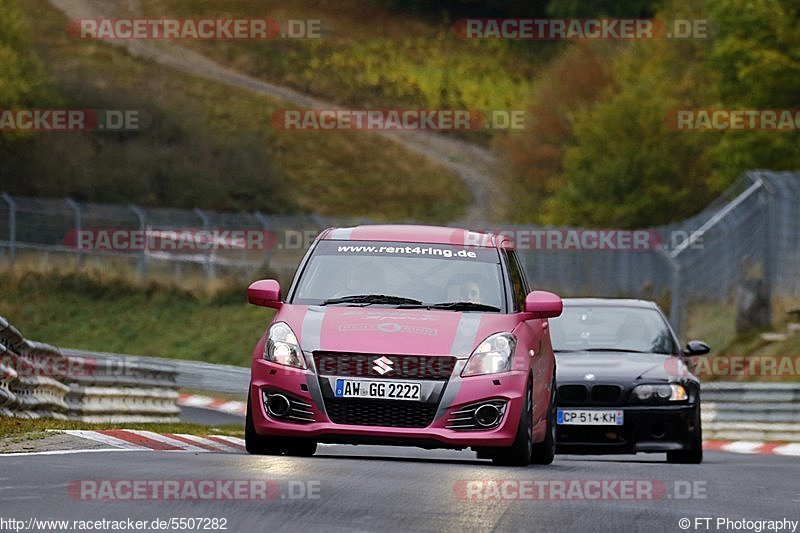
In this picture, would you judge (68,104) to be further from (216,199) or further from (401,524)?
(401,524)

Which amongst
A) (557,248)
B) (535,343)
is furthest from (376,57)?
(535,343)

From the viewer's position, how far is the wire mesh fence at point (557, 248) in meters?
30.3

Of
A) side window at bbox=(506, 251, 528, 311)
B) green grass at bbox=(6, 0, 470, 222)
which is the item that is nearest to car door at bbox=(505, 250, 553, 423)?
side window at bbox=(506, 251, 528, 311)

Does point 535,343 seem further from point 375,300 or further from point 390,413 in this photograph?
point 390,413

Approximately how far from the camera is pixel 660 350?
54.3 ft

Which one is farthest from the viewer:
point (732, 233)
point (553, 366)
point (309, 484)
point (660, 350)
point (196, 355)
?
point (196, 355)

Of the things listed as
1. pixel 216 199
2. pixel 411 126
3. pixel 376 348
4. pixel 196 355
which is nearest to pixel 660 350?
pixel 376 348

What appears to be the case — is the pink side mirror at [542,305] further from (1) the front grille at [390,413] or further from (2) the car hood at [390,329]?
(1) the front grille at [390,413]

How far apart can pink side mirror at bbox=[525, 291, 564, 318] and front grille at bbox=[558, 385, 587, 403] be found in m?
2.96

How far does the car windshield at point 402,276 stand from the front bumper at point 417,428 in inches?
31.1

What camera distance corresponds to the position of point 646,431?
1549 cm

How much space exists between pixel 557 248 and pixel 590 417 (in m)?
26.7

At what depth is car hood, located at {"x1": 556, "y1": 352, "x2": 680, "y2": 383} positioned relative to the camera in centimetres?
1566

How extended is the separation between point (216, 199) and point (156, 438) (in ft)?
195
